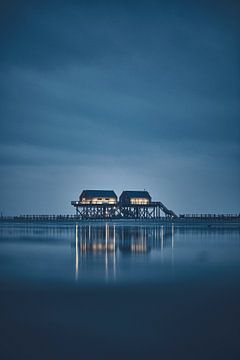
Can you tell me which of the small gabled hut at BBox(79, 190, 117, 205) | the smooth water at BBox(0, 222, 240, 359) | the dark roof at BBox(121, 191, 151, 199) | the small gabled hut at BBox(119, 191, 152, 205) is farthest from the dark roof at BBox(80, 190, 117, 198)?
the smooth water at BBox(0, 222, 240, 359)

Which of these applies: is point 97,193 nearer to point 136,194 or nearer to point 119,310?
point 136,194

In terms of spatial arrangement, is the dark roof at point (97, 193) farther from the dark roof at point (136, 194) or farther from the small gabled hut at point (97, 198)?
the dark roof at point (136, 194)

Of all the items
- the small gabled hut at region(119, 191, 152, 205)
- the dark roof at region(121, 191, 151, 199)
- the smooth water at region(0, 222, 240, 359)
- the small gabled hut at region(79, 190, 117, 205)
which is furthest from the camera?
the dark roof at region(121, 191, 151, 199)

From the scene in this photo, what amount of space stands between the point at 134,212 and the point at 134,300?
7682cm

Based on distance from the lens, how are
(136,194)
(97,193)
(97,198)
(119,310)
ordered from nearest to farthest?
(119,310) → (97,198) → (97,193) → (136,194)

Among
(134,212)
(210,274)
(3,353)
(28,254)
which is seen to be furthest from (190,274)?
(134,212)

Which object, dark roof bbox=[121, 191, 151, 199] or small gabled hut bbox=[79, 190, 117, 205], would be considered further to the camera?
dark roof bbox=[121, 191, 151, 199]

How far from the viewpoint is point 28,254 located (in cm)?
1794

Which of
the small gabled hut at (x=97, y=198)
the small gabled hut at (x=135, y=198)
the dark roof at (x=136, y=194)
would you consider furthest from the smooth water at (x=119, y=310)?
the dark roof at (x=136, y=194)

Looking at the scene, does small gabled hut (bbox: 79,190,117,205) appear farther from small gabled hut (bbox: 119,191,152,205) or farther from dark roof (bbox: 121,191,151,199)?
dark roof (bbox: 121,191,151,199)

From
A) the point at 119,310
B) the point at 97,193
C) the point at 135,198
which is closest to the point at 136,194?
the point at 135,198

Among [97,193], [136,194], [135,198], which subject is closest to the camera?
[135,198]

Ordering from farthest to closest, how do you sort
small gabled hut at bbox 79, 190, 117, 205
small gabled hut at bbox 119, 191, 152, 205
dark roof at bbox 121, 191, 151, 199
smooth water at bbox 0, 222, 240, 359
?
dark roof at bbox 121, 191, 151, 199 → small gabled hut at bbox 119, 191, 152, 205 → small gabled hut at bbox 79, 190, 117, 205 → smooth water at bbox 0, 222, 240, 359

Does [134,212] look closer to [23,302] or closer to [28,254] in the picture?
[28,254]
